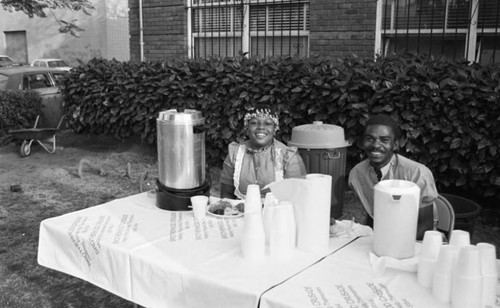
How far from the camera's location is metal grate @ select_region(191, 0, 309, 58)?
24.9 feet

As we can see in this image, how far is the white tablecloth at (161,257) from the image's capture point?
1987 millimetres

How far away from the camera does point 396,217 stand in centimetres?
204

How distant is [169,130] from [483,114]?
9.72ft

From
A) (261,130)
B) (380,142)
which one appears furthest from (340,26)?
(380,142)

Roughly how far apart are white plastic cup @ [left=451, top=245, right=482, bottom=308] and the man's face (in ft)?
4.17

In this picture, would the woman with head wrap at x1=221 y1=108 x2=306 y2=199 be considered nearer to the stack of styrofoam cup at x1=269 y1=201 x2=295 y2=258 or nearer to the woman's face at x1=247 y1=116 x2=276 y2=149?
the woman's face at x1=247 y1=116 x2=276 y2=149

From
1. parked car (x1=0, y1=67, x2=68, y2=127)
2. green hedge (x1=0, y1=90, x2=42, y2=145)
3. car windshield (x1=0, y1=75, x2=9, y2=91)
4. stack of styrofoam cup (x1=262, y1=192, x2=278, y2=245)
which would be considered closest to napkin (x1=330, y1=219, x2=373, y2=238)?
stack of styrofoam cup (x1=262, y1=192, x2=278, y2=245)

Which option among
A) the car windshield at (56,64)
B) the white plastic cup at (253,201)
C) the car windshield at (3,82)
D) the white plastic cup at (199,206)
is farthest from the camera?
the car windshield at (56,64)

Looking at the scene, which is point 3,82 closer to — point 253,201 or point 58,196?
point 58,196

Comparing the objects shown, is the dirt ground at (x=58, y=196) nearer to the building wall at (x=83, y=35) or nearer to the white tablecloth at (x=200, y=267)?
the white tablecloth at (x=200, y=267)

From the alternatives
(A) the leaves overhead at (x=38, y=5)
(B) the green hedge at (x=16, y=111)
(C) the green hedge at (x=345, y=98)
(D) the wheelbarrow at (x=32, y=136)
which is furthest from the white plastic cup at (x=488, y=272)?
(B) the green hedge at (x=16, y=111)

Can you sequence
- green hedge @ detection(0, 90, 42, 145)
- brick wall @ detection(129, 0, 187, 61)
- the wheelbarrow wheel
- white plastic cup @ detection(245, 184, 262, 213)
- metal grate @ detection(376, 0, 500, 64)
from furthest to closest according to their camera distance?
1. green hedge @ detection(0, 90, 42, 145)
2. brick wall @ detection(129, 0, 187, 61)
3. the wheelbarrow wheel
4. metal grate @ detection(376, 0, 500, 64)
5. white plastic cup @ detection(245, 184, 262, 213)

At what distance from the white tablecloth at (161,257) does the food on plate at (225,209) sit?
3.2 inches

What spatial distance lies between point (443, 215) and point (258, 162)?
132 centimetres
